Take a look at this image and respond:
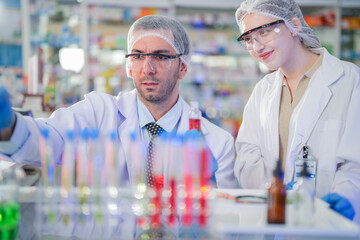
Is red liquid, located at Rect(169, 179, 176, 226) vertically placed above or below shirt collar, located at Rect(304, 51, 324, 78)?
below

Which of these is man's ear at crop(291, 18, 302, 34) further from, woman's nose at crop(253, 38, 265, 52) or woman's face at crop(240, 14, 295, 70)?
woman's nose at crop(253, 38, 265, 52)

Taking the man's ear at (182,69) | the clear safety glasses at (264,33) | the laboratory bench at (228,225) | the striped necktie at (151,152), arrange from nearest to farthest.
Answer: the laboratory bench at (228,225), the striped necktie at (151,152), the clear safety glasses at (264,33), the man's ear at (182,69)

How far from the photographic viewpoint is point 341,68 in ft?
6.60

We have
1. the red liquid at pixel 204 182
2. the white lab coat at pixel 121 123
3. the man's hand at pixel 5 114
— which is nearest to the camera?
the red liquid at pixel 204 182

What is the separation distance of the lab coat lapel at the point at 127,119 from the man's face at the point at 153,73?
0.08 m

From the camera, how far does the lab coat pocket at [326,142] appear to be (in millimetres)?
1888

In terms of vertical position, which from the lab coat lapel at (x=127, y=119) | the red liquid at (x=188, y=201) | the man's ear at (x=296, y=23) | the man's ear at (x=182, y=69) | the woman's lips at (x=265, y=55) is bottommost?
the red liquid at (x=188, y=201)

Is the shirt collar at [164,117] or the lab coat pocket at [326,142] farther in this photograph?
the shirt collar at [164,117]

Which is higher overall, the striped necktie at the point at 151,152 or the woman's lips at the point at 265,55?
the woman's lips at the point at 265,55

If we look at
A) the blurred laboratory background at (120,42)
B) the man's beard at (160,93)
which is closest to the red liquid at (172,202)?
the man's beard at (160,93)

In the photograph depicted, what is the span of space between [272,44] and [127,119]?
84 cm

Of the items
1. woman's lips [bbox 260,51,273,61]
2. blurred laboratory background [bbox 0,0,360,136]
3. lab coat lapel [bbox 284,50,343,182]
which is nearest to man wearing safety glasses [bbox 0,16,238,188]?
lab coat lapel [bbox 284,50,343,182]

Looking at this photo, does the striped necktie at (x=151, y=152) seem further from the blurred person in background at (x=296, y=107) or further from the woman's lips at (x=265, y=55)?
the woman's lips at (x=265, y=55)

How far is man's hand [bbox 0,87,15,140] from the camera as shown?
131cm
